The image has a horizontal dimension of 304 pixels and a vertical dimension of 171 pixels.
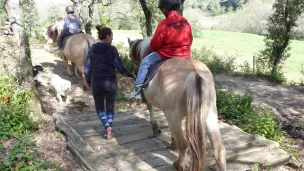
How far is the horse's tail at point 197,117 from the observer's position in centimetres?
339

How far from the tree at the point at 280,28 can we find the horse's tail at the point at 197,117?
1123cm

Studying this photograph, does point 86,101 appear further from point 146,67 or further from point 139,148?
point 146,67

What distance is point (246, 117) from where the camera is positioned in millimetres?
6449

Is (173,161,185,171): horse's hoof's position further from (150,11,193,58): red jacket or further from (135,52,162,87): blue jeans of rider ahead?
(150,11,193,58): red jacket

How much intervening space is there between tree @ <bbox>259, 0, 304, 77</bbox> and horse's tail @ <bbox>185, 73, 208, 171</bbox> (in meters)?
11.2

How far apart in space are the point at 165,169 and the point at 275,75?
10804 millimetres

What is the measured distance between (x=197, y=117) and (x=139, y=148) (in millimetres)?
1844

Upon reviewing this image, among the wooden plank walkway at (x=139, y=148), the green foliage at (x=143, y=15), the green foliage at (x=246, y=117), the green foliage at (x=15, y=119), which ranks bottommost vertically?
the green foliage at (x=246, y=117)

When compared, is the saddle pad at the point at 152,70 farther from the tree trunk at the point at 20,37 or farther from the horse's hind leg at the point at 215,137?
the tree trunk at the point at 20,37

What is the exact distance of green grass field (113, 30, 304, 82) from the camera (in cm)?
2788

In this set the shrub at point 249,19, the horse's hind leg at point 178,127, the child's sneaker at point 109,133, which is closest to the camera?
the horse's hind leg at point 178,127

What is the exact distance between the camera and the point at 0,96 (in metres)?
5.77

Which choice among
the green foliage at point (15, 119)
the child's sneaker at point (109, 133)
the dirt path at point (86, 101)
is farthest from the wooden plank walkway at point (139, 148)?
the green foliage at point (15, 119)

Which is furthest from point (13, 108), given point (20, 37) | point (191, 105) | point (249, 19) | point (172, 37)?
point (249, 19)
